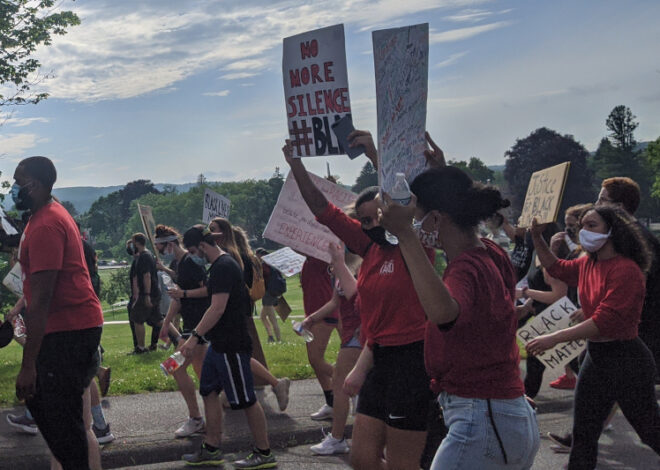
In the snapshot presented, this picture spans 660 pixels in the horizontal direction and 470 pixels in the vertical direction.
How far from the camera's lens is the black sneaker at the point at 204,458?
19.9 ft

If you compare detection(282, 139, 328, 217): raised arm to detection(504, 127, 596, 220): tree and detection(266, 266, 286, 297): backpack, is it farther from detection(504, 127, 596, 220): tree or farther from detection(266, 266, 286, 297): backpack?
detection(504, 127, 596, 220): tree

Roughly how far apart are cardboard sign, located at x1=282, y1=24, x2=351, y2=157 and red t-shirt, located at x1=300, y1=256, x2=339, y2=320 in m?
3.09

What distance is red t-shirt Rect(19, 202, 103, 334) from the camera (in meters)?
4.20

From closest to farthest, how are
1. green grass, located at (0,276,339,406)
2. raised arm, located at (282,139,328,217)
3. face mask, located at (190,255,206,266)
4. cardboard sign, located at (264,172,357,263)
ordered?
1. raised arm, located at (282,139,328,217)
2. cardboard sign, located at (264,172,357,263)
3. face mask, located at (190,255,206,266)
4. green grass, located at (0,276,339,406)

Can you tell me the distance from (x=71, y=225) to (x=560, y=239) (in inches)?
182

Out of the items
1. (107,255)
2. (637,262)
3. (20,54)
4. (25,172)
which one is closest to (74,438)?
(25,172)

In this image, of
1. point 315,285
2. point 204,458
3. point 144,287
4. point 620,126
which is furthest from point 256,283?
point 620,126

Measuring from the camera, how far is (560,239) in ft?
24.2

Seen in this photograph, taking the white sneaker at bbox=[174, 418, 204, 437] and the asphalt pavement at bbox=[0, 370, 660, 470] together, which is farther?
the white sneaker at bbox=[174, 418, 204, 437]

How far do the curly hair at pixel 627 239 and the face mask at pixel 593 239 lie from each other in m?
0.05

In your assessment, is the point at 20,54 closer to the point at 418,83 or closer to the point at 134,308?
the point at 134,308

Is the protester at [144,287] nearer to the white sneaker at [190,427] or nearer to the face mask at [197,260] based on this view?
the face mask at [197,260]

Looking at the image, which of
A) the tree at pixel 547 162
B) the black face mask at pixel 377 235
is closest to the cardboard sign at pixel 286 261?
the black face mask at pixel 377 235

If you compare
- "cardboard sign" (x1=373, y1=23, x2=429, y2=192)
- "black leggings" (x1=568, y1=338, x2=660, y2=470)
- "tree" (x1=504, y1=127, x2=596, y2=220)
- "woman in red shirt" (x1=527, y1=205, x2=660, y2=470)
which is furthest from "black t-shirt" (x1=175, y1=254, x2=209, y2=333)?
"tree" (x1=504, y1=127, x2=596, y2=220)
